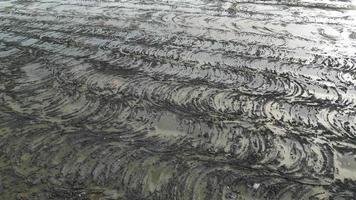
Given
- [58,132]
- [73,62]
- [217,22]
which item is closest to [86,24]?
[73,62]

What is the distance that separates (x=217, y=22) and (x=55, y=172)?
367cm

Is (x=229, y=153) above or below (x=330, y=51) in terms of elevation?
below

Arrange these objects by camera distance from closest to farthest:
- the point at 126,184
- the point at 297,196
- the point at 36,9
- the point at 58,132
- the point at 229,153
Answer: the point at 297,196, the point at 126,184, the point at 229,153, the point at 58,132, the point at 36,9

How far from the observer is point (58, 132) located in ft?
10.4

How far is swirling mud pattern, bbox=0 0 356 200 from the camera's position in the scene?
255 centimetres

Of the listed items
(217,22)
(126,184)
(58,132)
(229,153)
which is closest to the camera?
(126,184)

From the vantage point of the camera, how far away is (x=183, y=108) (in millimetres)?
3387

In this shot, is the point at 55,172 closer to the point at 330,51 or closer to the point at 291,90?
the point at 291,90

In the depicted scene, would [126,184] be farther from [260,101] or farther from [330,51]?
[330,51]

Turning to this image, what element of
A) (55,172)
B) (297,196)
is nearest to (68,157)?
(55,172)

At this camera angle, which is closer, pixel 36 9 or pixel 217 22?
pixel 217 22

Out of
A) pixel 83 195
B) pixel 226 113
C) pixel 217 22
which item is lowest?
pixel 83 195

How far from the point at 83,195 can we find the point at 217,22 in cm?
379

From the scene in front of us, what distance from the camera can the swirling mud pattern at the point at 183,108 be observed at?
2.55 metres
